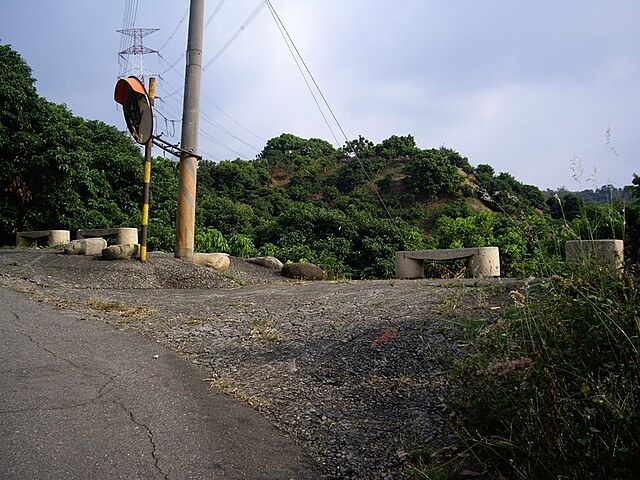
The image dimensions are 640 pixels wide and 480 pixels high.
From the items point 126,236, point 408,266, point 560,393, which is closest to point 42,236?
point 126,236

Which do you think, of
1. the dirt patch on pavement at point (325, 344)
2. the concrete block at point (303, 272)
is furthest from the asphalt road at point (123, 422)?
the concrete block at point (303, 272)

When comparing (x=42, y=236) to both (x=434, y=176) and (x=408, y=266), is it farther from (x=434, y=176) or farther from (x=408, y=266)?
(x=434, y=176)

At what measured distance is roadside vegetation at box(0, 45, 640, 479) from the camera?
231cm

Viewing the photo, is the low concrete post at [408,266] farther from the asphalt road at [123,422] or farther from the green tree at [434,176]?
the green tree at [434,176]

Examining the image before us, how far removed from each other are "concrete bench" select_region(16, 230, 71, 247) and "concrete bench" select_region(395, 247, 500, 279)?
10272 mm

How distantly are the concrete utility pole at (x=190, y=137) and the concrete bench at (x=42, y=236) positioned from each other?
21.4ft

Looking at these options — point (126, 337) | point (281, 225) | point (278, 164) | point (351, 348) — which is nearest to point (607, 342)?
point (351, 348)

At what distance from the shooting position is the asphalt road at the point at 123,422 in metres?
2.74

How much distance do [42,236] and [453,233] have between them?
11.9 metres

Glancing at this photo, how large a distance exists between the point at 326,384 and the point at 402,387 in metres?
0.57

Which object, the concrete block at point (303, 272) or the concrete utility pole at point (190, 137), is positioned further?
the concrete block at point (303, 272)

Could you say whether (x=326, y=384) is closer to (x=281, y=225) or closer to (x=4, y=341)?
(x=4, y=341)

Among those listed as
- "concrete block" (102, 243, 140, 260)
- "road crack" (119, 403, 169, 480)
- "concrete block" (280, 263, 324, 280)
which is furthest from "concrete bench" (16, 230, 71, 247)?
"road crack" (119, 403, 169, 480)

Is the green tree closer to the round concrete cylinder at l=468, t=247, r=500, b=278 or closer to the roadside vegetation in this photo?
the roadside vegetation
